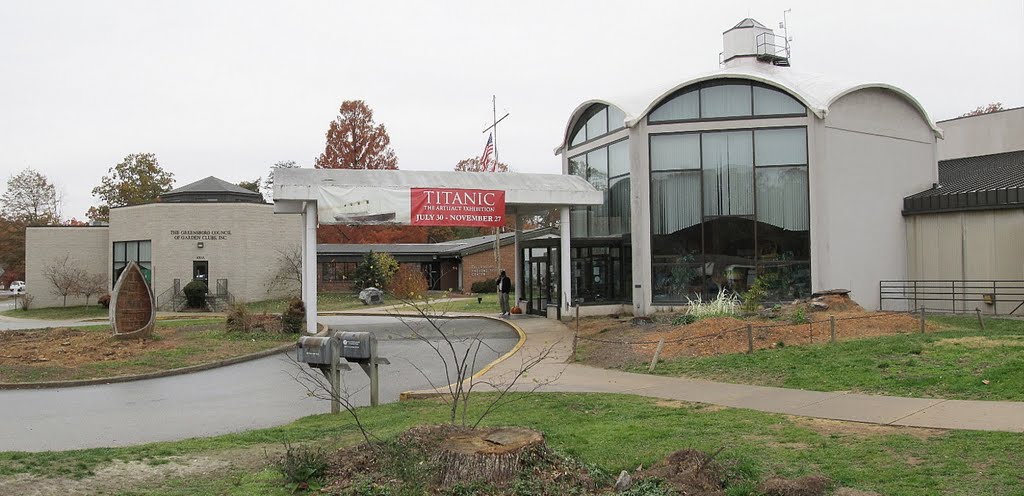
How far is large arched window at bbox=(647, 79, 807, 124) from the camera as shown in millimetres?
25094

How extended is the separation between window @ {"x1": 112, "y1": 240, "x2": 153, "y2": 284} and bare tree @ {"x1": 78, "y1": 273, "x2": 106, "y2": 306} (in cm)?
158

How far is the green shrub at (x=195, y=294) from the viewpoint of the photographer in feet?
125

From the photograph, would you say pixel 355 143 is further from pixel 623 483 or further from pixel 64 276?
pixel 623 483

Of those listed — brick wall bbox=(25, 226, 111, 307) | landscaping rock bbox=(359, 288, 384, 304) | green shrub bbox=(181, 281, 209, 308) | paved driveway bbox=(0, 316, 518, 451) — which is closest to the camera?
paved driveway bbox=(0, 316, 518, 451)

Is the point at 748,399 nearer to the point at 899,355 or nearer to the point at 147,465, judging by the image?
the point at 899,355

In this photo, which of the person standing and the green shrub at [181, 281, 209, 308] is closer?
the person standing

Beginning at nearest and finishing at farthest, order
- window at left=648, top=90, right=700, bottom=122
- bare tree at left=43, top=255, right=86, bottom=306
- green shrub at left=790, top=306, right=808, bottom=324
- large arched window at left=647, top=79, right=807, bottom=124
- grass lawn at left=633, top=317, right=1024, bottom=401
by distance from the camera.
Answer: grass lawn at left=633, top=317, right=1024, bottom=401, green shrub at left=790, top=306, right=808, bottom=324, large arched window at left=647, top=79, right=807, bottom=124, window at left=648, top=90, right=700, bottom=122, bare tree at left=43, top=255, right=86, bottom=306

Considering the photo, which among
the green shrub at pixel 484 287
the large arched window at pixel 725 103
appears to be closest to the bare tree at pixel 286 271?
the green shrub at pixel 484 287

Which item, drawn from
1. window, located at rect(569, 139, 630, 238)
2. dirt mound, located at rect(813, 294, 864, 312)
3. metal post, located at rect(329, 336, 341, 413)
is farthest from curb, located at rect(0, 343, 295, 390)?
dirt mound, located at rect(813, 294, 864, 312)

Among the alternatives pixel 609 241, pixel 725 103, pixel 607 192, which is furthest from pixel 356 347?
pixel 607 192

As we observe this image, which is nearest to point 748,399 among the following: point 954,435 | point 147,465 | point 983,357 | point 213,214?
point 954,435

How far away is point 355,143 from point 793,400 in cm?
5597

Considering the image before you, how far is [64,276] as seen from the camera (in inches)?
1690

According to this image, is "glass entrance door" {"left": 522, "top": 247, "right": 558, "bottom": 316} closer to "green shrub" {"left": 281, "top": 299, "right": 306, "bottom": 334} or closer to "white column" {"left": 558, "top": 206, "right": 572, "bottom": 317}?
"white column" {"left": 558, "top": 206, "right": 572, "bottom": 317}
